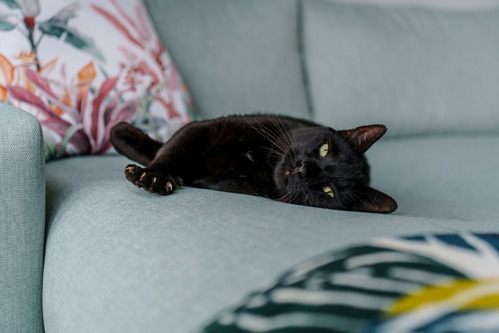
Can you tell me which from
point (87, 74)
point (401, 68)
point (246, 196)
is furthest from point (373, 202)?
point (401, 68)

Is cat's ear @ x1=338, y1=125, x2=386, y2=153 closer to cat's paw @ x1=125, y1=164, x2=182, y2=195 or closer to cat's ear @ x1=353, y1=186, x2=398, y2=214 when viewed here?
cat's ear @ x1=353, y1=186, x2=398, y2=214

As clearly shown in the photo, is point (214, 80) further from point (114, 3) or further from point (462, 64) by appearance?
point (462, 64)

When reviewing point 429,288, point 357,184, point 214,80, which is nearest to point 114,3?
point 214,80

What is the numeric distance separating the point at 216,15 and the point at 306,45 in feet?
1.40

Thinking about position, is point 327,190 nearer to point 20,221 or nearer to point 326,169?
point 326,169

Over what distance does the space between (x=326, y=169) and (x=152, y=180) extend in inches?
16.0

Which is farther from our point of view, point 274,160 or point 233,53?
point 233,53

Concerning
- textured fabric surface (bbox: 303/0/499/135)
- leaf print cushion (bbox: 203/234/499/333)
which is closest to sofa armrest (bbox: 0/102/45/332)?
leaf print cushion (bbox: 203/234/499/333)

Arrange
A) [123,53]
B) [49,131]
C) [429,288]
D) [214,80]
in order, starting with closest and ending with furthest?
[429,288] < [49,131] < [123,53] < [214,80]

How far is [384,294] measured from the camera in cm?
49

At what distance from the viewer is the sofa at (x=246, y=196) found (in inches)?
24.7

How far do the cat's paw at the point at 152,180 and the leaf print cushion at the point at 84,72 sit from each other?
40 cm

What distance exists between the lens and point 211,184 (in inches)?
44.2

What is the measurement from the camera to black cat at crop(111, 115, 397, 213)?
1.06m
